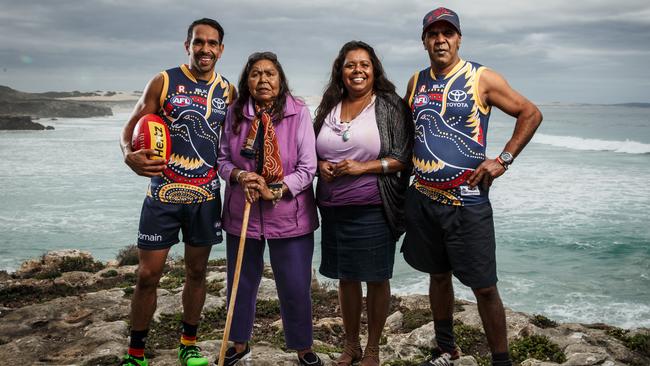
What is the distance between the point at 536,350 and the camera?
6.09 m

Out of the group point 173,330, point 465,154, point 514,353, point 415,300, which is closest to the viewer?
point 465,154

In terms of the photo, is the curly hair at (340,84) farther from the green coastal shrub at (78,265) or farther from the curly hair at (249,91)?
the green coastal shrub at (78,265)

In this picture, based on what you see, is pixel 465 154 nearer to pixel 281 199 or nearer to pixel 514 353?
pixel 281 199

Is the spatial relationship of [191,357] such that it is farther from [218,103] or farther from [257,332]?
[257,332]

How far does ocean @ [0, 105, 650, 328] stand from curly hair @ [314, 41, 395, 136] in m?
7.72

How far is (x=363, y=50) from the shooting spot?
4.45 metres

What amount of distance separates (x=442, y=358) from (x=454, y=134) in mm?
1871

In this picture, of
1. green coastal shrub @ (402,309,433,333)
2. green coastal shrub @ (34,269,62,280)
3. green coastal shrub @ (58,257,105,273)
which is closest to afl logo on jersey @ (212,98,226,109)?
green coastal shrub @ (402,309,433,333)

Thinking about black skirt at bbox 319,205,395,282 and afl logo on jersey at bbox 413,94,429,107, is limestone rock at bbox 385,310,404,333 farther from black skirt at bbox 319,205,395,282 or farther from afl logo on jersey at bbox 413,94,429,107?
afl logo on jersey at bbox 413,94,429,107

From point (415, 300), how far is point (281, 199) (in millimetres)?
4702

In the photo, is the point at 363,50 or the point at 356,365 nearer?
the point at 363,50

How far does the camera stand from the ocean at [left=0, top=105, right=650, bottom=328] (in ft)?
40.9

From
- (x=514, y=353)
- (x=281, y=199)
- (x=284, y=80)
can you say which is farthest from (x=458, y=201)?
(x=514, y=353)

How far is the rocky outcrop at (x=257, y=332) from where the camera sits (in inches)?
215
